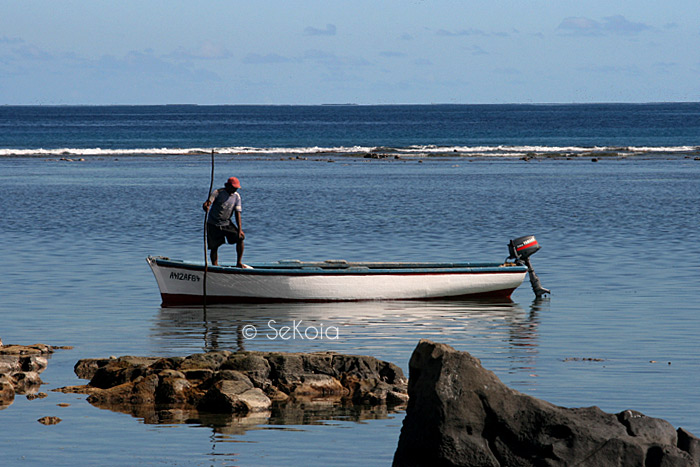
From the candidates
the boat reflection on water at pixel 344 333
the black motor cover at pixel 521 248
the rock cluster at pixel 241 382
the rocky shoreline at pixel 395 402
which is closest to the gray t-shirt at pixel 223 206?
the boat reflection on water at pixel 344 333

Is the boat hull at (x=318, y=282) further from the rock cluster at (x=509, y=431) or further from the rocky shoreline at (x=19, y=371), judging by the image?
the rock cluster at (x=509, y=431)

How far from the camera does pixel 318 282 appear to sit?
2053cm

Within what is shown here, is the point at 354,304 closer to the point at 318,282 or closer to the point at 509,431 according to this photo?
the point at 318,282

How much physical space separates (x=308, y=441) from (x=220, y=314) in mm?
8739

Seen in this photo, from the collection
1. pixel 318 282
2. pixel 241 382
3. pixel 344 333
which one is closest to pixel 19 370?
pixel 241 382

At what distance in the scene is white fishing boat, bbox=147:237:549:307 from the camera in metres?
20.3

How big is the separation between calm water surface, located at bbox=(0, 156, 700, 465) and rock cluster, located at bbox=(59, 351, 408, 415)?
49cm

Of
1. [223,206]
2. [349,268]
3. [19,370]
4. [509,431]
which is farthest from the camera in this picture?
[349,268]

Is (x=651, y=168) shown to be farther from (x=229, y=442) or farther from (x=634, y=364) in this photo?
(x=229, y=442)

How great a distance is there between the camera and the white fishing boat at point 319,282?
20.3m

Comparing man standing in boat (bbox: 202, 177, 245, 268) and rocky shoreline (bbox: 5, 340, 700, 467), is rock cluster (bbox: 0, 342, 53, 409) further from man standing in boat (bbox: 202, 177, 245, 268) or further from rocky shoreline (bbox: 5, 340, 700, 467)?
man standing in boat (bbox: 202, 177, 245, 268)

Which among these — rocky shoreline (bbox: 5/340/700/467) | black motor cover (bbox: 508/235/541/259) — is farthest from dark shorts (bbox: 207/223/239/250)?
rocky shoreline (bbox: 5/340/700/467)

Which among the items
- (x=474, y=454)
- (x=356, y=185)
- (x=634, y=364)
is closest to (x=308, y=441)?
(x=474, y=454)

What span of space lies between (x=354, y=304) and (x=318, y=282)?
0.80 metres
